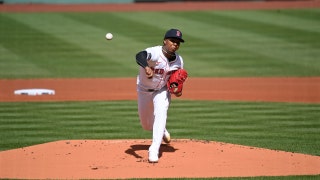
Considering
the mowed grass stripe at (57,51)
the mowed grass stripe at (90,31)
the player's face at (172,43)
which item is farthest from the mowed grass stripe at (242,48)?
the player's face at (172,43)

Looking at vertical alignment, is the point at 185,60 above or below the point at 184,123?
above

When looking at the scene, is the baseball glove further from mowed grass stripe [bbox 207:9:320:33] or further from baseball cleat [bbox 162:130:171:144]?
mowed grass stripe [bbox 207:9:320:33]

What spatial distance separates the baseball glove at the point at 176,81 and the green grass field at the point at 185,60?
199 centimetres

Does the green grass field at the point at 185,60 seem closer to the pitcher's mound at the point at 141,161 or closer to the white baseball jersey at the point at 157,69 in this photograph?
the pitcher's mound at the point at 141,161

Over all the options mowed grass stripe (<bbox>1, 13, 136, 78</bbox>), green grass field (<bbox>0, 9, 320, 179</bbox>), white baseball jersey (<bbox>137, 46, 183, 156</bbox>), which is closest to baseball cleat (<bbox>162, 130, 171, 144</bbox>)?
white baseball jersey (<bbox>137, 46, 183, 156</bbox>)

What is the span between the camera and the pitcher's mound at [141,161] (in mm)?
9352

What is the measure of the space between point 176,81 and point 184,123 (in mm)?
4100

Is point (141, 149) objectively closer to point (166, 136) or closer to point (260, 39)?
point (166, 136)

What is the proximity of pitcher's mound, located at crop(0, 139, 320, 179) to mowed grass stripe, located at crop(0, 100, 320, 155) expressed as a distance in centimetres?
100

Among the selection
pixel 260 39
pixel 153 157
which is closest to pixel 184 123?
pixel 153 157

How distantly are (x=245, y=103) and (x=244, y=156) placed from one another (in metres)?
6.12

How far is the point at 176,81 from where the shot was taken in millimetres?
10031

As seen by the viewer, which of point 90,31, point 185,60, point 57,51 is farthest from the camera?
point 90,31

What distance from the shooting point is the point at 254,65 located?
2244 cm
